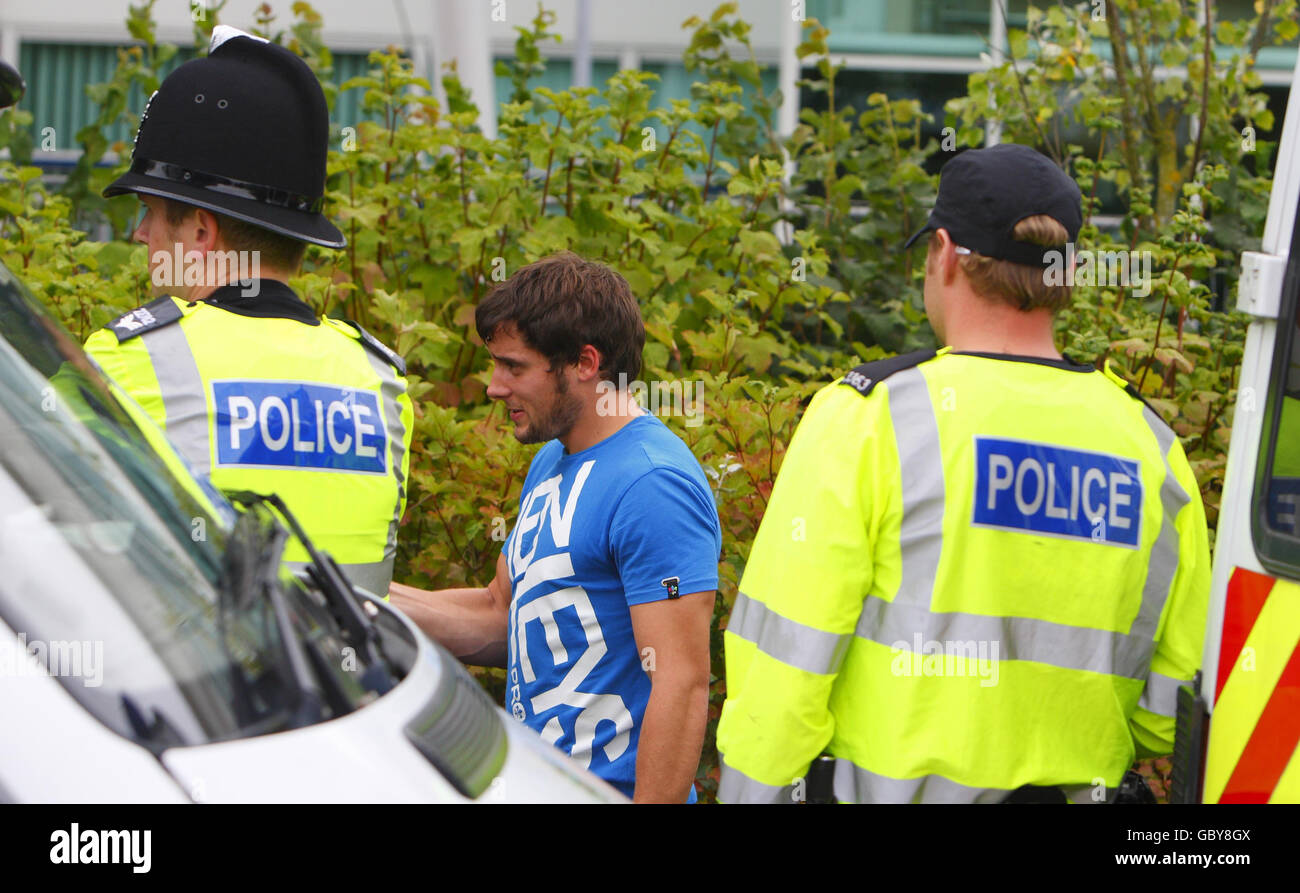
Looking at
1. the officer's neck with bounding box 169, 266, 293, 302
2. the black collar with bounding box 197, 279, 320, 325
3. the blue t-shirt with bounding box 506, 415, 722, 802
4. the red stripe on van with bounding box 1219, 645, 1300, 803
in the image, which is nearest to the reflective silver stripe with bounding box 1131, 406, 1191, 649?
the red stripe on van with bounding box 1219, 645, 1300, 803

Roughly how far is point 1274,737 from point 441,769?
1336 millimetres

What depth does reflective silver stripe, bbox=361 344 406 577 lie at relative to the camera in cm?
259

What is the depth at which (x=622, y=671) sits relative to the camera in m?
2.55

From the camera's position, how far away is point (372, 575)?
2553 mm

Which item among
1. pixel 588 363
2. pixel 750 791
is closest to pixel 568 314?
pixel 588 363

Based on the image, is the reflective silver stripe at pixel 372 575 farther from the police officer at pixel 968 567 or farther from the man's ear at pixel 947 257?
the man's ear at pixel 947 257

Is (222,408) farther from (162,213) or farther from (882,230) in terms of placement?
(882,230)

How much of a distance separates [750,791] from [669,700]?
28 centimetres

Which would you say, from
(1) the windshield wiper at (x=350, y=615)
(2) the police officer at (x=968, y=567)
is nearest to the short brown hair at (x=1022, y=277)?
(2) the police officer at (x=968, y=567)

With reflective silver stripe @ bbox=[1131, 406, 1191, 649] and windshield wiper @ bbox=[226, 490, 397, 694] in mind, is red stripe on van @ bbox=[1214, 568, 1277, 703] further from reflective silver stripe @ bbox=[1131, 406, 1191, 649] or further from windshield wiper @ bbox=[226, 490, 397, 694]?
windshield wiper @ bbox=[226, 490, 397, 694]

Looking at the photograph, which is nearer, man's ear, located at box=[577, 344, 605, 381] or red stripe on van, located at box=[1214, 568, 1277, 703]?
red stripe on van, located at box=[1214, 568, 1277, 703]

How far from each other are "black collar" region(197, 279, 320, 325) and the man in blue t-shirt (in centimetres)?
40
